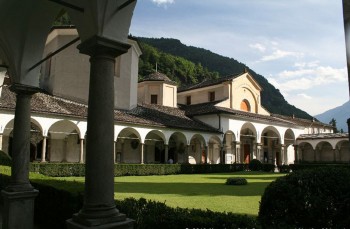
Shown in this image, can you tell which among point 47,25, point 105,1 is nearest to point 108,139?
point 105,1

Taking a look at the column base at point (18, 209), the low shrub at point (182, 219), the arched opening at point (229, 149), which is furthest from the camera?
the arched opening at point (229, 149)

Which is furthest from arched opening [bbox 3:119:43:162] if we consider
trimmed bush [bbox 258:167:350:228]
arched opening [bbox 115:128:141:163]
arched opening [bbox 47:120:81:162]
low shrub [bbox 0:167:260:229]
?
trimmed bush [bbox 258:167:350:228]

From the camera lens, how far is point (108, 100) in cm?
415

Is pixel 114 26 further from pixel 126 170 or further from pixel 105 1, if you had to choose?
pixel 126 170

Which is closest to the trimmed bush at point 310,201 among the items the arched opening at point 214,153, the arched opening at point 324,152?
the arched opening at point 214,153

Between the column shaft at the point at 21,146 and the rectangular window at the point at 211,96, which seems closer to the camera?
the column shaft at the point at 21,146

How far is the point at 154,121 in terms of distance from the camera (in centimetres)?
2934

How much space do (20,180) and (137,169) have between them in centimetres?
1849

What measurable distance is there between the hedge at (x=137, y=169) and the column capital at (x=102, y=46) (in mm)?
17081

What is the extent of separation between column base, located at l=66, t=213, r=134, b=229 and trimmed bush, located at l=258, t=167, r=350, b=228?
201cm

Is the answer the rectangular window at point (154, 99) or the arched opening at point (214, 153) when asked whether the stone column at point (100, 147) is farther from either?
the rectangular window at point (154, 99)

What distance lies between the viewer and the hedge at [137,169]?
20562mm

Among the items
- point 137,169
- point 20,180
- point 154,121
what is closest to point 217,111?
point 154,121

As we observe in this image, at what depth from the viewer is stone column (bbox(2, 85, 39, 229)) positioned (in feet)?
21.1
